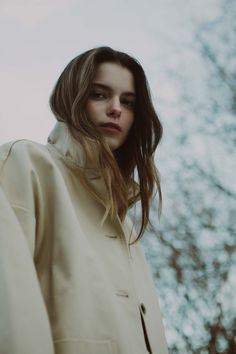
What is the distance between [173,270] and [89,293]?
5411 mm

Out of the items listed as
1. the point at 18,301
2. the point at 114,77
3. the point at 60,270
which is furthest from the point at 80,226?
the point at 114,77

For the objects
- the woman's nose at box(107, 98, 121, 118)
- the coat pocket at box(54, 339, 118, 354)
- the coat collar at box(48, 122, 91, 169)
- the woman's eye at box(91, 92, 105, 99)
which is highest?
the woman's eye at box(91, 92, 105, 99)

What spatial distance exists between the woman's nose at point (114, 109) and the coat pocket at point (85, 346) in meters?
1.02

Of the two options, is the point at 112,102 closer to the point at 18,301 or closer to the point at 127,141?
the point at 127,141

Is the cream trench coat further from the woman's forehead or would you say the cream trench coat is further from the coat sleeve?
the woman's forehead

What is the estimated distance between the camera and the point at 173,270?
21.2 ft

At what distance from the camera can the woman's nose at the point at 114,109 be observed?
1857 millimetres

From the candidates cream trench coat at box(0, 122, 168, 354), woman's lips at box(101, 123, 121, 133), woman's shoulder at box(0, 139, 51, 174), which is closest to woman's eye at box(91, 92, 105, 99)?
woman's lips at box(101, 123, 121, 133)

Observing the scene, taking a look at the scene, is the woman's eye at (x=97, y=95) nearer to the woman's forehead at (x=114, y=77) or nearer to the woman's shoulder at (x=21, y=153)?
the woman's forehead at (x=114, y=77)

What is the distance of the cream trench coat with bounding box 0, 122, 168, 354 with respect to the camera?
0.96m

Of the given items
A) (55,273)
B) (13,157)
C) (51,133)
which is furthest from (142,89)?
(55,273)

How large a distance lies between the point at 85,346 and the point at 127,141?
1321 mm

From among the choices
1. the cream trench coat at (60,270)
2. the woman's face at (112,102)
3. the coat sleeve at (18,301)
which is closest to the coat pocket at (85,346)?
the cream trench coat at (60,270)

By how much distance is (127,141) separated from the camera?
2.28 meters
